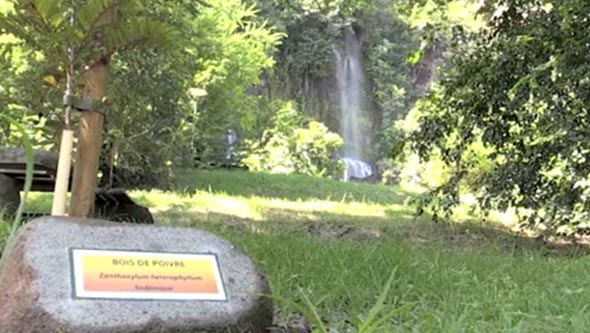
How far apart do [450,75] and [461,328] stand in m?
3.86

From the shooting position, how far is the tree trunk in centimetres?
245

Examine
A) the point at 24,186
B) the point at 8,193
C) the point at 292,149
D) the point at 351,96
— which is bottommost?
the point at 8,193

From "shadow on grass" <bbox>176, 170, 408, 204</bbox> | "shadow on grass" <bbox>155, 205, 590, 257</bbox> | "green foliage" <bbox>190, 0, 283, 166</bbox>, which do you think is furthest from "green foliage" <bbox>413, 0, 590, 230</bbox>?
"green foliage" <bbox>190, 0, 283, 166</bbox>

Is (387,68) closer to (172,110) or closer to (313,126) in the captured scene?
(313,126)

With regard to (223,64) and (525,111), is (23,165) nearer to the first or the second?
(525,111)

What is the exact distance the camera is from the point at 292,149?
1695cm

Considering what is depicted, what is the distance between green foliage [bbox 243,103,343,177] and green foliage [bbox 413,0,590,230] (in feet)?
33.5

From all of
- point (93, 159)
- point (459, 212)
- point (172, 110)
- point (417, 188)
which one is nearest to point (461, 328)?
point (93, 159)

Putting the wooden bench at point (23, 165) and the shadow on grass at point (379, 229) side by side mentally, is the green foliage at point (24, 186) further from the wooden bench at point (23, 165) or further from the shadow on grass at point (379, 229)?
the shadow on grass at point (379, 229)

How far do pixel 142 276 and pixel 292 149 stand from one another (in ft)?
50.1

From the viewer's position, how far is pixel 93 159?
247 cm

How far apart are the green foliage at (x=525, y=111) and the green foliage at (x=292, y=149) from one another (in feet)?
33.5

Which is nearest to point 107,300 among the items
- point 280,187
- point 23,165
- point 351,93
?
point 23,165

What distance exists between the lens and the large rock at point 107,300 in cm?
159
